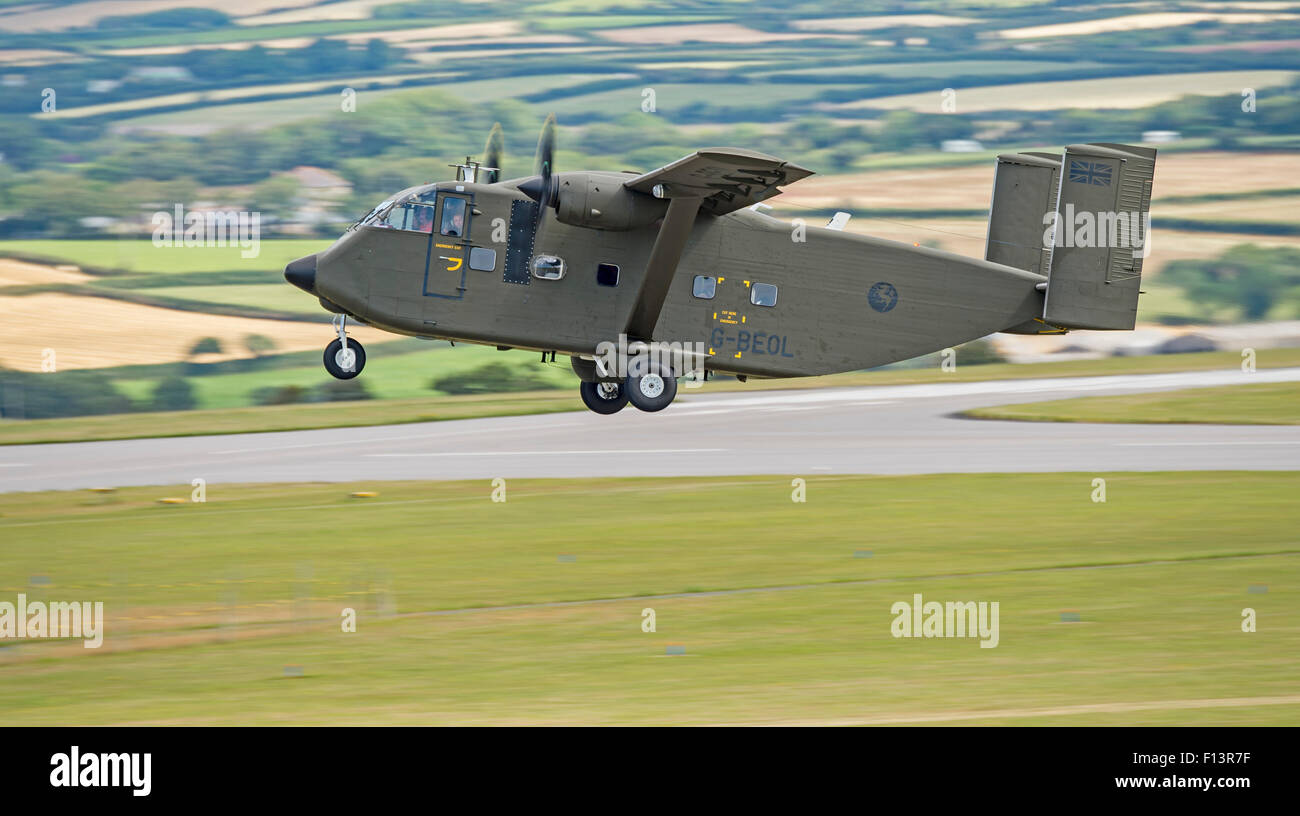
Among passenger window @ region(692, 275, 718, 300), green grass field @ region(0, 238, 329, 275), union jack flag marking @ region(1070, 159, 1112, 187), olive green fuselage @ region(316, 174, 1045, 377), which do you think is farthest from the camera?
green grass field @ region(0, 238, 329, 275)

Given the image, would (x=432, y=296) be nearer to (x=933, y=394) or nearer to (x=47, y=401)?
(x=933, y=394)

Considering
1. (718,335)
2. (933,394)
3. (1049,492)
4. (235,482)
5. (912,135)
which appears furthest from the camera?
(912,135)

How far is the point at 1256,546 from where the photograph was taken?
27.3m

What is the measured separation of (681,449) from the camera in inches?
1569

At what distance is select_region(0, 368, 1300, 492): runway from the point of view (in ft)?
120

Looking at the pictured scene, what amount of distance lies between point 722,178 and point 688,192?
0.85 m

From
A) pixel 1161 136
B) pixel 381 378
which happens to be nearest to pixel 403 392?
pixel 381 378

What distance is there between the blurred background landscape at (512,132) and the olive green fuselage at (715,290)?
21.0m

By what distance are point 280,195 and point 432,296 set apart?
80552 mm

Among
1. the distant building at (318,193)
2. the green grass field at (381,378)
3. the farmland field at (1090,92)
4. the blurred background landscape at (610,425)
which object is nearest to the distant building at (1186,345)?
the blurred background landscape at (610,425)

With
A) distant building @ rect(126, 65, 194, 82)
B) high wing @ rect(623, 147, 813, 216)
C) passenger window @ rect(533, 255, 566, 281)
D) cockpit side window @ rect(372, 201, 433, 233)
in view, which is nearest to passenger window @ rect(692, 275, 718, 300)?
high wing @ rect(623, 147, 813, 216)

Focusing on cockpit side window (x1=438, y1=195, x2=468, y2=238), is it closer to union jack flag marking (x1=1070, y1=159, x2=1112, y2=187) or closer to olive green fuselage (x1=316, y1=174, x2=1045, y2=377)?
olive green fuselage (x1=316, y1=174, x2=1045, y2=377)

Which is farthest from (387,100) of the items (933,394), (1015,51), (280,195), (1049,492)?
(1049,492)

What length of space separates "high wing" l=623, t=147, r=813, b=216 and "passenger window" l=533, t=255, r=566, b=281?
193 cm
